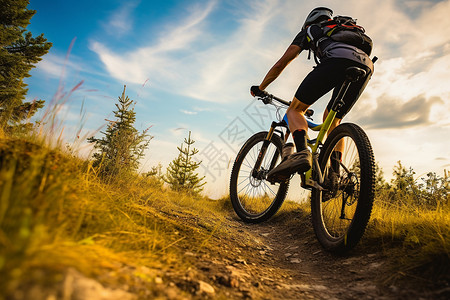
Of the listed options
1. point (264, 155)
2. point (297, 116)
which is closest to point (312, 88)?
point (297, 116)

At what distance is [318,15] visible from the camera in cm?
286

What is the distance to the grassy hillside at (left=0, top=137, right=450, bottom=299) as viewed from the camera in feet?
2.42

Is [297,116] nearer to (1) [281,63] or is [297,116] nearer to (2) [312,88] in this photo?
(2) [312,88]

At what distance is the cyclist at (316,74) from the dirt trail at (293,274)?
90cm

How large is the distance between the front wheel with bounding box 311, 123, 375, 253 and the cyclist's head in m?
1.35

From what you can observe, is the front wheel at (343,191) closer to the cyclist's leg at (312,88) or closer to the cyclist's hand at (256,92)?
the cyclist's leg at (312,88)

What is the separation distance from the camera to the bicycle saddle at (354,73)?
2297 millimetres

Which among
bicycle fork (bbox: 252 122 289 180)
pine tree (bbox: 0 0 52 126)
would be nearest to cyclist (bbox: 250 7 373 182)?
bicycle fork (bbox: 252 122 289 180)

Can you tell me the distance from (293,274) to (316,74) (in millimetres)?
2000

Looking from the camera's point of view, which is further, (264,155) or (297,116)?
(264,155)

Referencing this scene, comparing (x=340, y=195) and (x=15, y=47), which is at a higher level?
(x=15, y=47)

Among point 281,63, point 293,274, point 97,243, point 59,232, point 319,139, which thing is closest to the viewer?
point 59,232

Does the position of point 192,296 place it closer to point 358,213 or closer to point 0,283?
point 0,283

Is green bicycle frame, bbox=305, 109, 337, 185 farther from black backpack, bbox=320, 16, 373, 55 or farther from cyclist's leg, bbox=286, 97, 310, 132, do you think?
black backpack, bbox=320, 16, 373, 55
